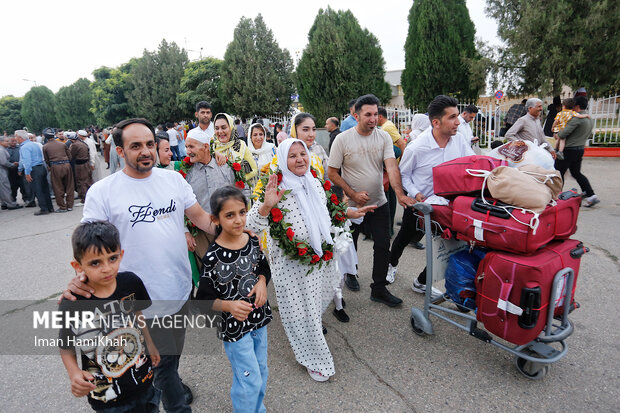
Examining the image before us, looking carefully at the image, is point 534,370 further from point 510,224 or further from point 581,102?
point 581,102

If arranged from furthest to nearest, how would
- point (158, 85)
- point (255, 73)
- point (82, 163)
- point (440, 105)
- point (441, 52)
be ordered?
1. point (158, 85)
2. point (255, 73)
3. point (441, 52)
4. point (82, 163)
5. point (440, 105)

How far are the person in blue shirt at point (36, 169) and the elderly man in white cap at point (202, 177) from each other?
8387 mm

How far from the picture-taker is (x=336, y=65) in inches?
786

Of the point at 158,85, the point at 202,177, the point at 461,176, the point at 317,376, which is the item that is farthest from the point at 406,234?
the point at 158,85

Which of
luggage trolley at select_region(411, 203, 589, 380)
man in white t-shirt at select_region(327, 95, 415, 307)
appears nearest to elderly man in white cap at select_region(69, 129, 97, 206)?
man in white t-shirt at select_region(327, 95, 415, 307)

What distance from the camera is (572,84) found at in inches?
596

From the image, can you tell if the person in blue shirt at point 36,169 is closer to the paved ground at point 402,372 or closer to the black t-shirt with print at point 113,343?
the paved ground at point 402,372

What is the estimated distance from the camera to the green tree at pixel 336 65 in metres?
20.1

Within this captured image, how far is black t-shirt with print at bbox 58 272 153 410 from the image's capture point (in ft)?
5.54

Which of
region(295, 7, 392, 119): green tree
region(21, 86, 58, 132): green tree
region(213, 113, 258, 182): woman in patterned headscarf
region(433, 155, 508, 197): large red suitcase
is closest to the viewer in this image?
region(433, 155, 508, 197): large red suitcase

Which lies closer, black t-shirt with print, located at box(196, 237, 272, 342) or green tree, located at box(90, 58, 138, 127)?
black t-shirt with print, located at box(196, 237, 272, 342)

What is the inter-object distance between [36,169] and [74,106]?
Answer: 192 ft

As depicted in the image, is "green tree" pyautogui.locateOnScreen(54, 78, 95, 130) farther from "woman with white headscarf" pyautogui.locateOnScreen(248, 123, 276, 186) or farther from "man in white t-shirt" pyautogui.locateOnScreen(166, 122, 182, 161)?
"woman with white headscarf" pyautogui.locateOnScreen(248, 123, 276, 186)

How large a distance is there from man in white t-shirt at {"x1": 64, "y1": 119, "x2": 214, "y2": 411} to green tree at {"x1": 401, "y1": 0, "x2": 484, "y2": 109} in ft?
60.9
